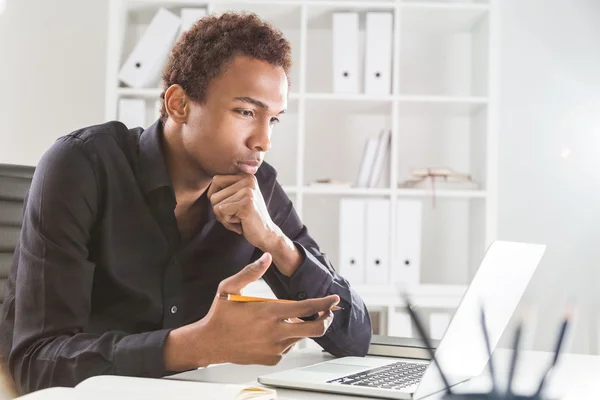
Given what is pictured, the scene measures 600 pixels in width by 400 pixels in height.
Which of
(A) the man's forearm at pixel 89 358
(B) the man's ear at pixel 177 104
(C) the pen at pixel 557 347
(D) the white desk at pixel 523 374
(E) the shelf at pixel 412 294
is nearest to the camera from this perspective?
(C) the pen at pixel 557 347

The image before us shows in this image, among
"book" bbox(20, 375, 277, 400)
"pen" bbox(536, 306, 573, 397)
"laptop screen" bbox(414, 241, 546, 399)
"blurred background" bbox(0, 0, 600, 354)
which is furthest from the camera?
Answer: "blurred background" bbox(0, 0, 600, 354)

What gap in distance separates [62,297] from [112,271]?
16 cm

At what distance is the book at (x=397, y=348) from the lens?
47.5 inches

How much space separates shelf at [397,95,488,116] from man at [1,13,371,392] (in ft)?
5.02

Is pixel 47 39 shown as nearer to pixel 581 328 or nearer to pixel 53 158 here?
pixel 53 158

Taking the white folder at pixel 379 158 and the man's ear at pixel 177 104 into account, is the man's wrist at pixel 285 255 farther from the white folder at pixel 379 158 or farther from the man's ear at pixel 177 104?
the white folder at pixel 379 158

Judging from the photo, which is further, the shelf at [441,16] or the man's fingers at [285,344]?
the shelf at [441,16]

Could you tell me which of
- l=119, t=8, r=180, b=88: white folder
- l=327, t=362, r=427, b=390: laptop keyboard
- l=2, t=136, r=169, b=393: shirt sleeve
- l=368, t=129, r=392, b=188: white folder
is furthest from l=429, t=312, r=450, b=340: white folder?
l=2, t=136, r=169, b=393: shirt sleeve

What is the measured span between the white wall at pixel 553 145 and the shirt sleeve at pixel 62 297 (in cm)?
239

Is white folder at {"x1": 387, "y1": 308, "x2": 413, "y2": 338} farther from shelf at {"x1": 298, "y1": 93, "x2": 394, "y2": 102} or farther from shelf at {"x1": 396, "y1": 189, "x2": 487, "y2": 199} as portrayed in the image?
shelf at {"x1": 298, "y1": 93, "x2": 394, "y2": 102}

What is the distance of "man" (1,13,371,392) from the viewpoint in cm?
105

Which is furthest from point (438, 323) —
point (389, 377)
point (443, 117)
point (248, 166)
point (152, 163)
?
point (389, 377)

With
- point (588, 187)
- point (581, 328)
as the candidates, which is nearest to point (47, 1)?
point (588, 187)

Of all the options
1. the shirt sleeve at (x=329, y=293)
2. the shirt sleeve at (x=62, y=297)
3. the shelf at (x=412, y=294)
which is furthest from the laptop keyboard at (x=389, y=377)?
the shelf at (x=412, y=294)
